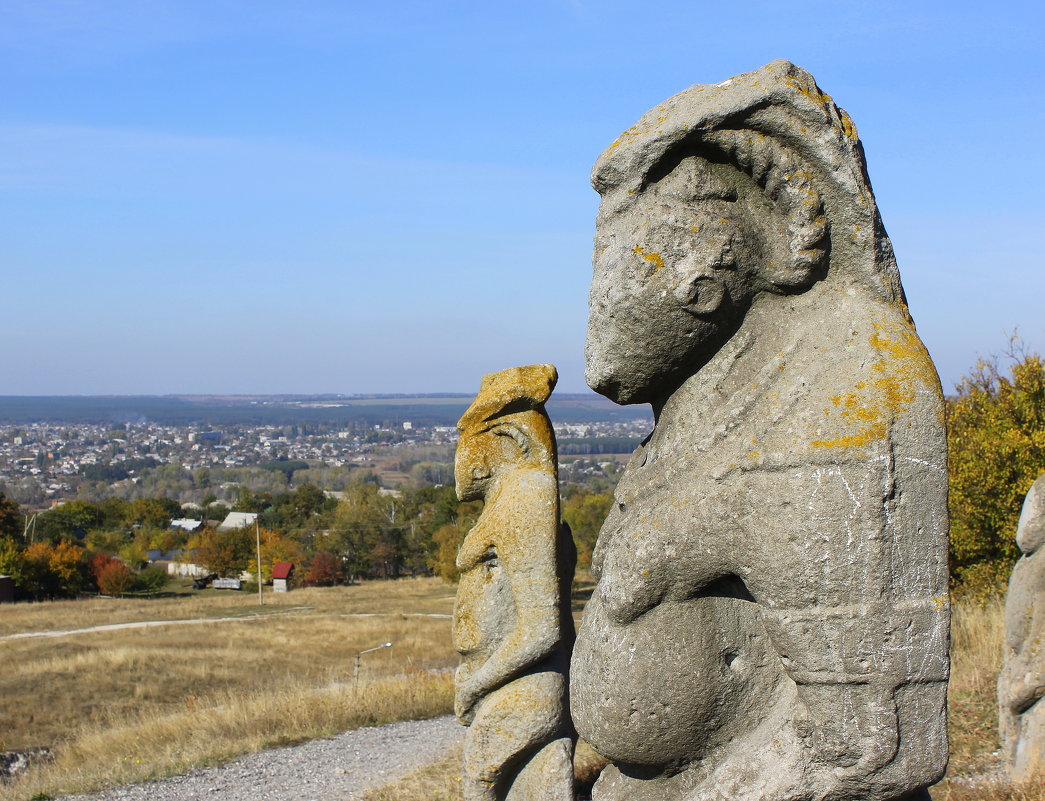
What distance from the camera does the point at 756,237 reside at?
2445 millimetres

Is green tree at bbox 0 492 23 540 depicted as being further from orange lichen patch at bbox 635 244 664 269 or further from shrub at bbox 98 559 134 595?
orange lichen patch at bbox 635 244 664 269

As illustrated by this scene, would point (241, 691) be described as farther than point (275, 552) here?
No

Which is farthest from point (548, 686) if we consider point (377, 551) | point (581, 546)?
point (377, 551)

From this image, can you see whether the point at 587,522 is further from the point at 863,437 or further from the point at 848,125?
the point at 863,437

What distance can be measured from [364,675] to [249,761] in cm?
583

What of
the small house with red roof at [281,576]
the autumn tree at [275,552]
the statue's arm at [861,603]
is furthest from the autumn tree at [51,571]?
the statue's arm at [861,603]

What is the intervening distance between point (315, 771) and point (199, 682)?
9.75 meters

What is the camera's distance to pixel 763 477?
2.20 m

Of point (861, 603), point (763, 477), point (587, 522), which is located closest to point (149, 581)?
point (587, 522)

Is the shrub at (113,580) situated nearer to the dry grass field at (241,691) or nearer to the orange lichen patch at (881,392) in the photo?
the dry grass field at (241,691)

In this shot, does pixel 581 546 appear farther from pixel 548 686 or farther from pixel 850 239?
pixel 850 239

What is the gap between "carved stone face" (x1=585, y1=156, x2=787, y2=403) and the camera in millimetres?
2377

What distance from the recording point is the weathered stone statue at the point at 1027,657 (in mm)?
6684

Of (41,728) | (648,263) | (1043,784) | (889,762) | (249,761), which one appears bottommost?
(41,728)
